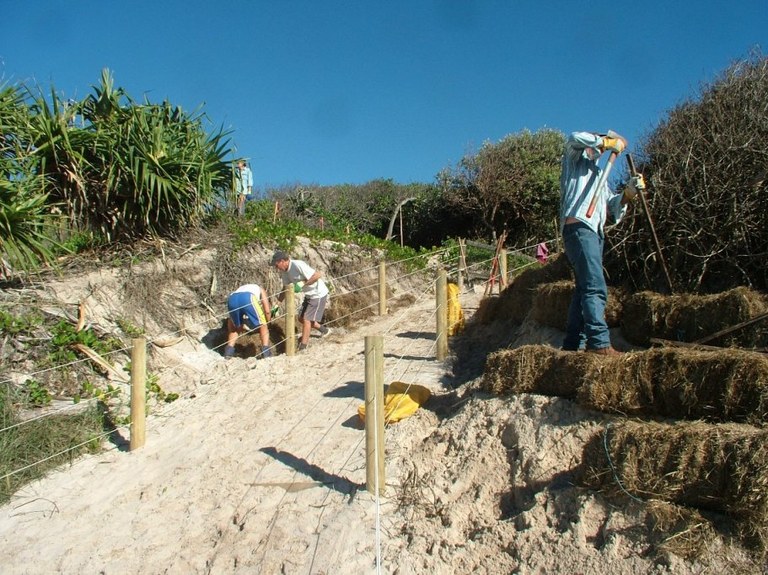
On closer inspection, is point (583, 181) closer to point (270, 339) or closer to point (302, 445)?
point (302, 445)

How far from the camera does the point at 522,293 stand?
794cm

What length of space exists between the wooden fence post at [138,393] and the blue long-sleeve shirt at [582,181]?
3968 mm

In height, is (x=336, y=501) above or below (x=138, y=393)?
below

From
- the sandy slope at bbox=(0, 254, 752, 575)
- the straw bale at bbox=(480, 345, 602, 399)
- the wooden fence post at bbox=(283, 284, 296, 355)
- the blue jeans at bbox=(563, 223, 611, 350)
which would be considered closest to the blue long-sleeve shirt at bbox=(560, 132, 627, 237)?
the blue jeans at bbox=(563, 223, 611, 350)

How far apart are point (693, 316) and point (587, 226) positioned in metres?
1.07

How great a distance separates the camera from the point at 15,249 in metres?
8.27

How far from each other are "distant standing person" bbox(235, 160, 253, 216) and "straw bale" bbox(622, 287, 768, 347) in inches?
298

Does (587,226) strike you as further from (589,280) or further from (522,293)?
(522,293)

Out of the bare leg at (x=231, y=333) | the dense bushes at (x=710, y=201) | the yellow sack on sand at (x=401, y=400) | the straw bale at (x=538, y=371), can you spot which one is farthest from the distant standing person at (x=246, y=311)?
the dense bushes at (x=710, y=201)

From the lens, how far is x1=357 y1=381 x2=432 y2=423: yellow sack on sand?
5617 mm

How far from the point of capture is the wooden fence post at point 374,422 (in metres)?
4.70

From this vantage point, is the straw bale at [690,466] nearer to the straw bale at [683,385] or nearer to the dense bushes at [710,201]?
the straw bale at [683,385]

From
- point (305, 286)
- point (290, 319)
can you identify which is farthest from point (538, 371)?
point (305, 286)

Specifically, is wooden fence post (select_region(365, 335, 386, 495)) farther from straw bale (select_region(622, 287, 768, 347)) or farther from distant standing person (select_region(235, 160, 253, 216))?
distant standing person (select_region(235, 160, 253, 216))
